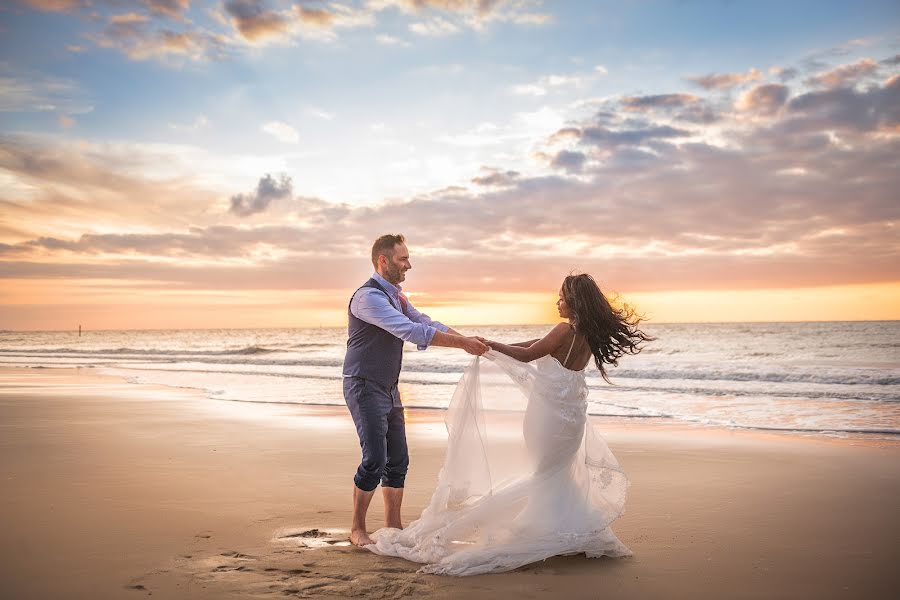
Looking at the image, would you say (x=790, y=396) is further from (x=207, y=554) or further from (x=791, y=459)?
(x=207, y=554)

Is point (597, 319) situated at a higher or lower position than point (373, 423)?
higher

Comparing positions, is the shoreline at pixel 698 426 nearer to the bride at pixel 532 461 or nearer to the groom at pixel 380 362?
the bride at pixel 532 461

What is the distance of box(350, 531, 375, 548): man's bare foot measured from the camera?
499cm

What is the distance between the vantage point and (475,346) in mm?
5000

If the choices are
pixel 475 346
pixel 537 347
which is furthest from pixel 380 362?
pixel 537 347

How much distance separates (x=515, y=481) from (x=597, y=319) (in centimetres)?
136

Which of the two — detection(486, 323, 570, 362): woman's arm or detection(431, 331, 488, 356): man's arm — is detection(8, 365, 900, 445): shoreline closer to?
detection(486, 323, 570, 362): woman's arm

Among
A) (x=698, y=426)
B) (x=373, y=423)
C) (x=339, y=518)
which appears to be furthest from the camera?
(x=698, y=426)

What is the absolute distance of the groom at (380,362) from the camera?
484 cm

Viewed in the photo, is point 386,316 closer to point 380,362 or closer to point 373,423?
point 380,362

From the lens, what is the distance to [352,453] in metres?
9.05

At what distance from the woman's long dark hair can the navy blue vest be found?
4.56ft

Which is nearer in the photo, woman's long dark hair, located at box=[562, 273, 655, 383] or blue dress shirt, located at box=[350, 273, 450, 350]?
blue dress shirt, located at box=[350, 273, 450, 350]

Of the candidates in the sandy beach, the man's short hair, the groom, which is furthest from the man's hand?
the sandy beach
